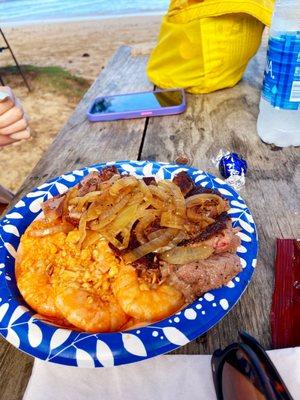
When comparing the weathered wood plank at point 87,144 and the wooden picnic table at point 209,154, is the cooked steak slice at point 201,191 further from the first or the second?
the weathered wood plank at point 87,144

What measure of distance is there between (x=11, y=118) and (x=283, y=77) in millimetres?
1565

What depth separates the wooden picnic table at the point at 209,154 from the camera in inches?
45.9

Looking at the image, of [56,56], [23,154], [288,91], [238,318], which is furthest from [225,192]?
[56,56]

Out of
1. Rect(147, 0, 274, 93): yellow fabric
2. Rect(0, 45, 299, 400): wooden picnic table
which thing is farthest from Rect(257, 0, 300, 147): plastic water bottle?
Rect(147, 0, 274, 93): yellow fabric

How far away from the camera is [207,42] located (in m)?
2.48

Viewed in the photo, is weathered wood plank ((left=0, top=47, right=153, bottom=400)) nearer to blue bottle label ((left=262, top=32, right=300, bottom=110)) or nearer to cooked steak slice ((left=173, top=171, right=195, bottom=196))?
cooked steak slice ((left=173, top=171, right=195, bottom=196))

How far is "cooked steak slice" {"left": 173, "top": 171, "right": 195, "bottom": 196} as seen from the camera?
147 cm

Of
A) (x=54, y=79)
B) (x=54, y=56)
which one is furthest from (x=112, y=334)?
(x=54, y=56)

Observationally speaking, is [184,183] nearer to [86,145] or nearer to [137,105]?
[86,145]

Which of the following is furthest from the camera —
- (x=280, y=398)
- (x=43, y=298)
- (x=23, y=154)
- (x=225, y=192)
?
(x=23, y=154)

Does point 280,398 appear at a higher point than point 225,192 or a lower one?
higher

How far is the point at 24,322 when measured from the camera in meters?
1.05

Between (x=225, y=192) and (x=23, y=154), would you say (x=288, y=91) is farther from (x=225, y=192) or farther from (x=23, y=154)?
(x=23, y=154)

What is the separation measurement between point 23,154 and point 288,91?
4.85m
